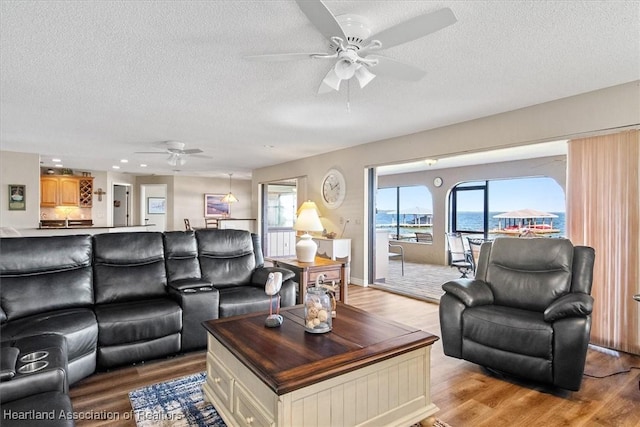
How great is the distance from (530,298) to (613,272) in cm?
110

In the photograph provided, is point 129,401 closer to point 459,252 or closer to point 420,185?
point 459,252

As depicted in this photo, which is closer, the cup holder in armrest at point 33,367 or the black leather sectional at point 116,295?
Answer: the cup holder in armrest at point 33,367

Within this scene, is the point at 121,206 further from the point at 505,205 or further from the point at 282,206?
the point at 505,205

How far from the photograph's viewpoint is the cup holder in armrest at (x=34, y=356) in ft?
5.37

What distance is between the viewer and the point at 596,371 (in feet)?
8.89

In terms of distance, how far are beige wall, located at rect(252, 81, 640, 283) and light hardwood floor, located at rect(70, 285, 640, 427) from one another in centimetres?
219

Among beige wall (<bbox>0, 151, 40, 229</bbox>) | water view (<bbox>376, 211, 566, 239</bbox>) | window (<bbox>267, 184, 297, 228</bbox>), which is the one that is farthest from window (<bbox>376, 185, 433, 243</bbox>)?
beige wall (<bbox>0, 151, 40, 229</bbox>)

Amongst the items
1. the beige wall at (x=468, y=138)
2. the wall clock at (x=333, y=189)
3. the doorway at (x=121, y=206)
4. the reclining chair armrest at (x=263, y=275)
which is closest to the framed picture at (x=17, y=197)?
the doorway at (x=121, y=206)

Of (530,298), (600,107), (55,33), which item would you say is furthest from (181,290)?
(600,107)

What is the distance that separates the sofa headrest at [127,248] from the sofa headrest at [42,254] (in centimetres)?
10

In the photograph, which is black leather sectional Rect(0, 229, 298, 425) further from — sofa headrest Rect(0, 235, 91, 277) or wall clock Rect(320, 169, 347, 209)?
wall clock Rect(320, 169, 347, 209)

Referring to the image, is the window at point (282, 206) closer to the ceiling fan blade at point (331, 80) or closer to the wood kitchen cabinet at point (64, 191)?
the wood kitchen cabinet at point (64, 191)

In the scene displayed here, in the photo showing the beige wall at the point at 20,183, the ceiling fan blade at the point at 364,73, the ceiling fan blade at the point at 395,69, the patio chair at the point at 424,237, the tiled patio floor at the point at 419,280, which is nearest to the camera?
the ceiling fan blade at the point at 395,69

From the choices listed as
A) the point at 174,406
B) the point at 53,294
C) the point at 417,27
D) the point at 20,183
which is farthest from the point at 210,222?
the point at 417,27
